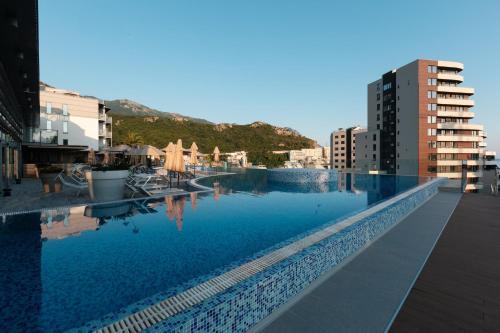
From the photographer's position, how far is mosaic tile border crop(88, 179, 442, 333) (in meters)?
2.22

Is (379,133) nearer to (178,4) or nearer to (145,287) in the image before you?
(178,4)

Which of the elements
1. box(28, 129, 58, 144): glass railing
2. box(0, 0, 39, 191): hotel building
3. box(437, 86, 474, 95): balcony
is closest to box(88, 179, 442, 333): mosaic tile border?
box(0, 0, 39, 191): hotel building

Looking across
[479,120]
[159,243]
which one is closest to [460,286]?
[159,243]

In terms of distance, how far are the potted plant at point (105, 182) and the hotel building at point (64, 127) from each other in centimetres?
2027

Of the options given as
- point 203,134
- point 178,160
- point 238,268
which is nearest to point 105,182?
point 178,160

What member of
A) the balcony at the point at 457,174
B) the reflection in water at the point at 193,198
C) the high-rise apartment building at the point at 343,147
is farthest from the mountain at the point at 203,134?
the reflection in water at the point at 193,198

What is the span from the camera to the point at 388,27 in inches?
1104

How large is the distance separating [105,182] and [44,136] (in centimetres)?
2653

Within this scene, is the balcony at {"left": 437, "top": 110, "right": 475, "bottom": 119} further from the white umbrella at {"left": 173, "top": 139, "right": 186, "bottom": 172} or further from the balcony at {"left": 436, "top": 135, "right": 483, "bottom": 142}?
the white umbrella at {"left": 173, "top": 139, "right": 186, "bottom": 172}

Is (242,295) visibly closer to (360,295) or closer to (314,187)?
(360,295)

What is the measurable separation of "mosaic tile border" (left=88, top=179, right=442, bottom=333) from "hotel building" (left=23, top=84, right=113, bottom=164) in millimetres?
28650

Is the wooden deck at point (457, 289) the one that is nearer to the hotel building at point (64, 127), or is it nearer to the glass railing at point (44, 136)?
the hotel building at point (64, 127)

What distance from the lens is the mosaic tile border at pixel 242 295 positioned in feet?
7.30

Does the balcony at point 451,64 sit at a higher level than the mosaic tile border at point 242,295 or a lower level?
higher
